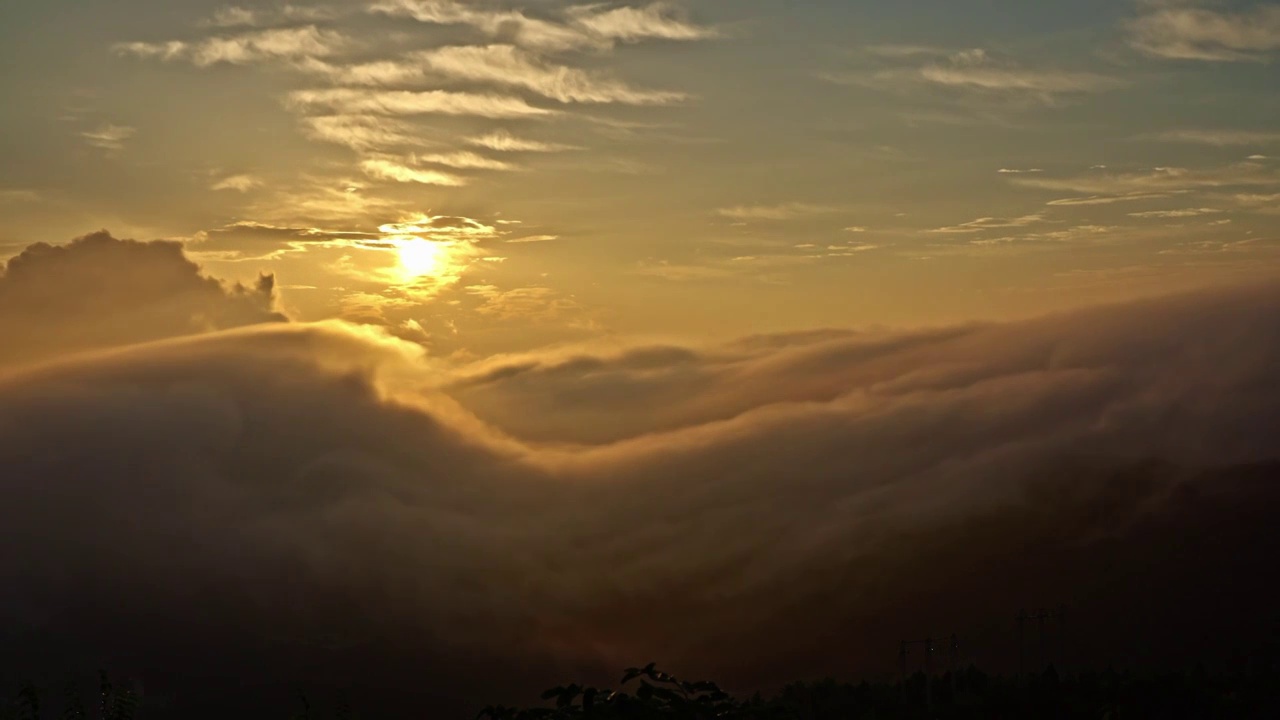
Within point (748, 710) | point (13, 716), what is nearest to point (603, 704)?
point (748, 710)

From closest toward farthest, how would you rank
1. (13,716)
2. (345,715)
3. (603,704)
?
(603,704), (13,716), (345,715)

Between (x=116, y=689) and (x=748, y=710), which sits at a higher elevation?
(x=748, y=710)

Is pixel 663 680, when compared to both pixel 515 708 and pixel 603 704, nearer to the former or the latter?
Result: pixel 603 704

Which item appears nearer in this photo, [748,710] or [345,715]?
[748,710]

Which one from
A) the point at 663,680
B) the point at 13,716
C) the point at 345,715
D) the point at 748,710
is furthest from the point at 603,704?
the point at 13,716

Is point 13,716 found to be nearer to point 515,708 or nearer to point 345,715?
point 345,715

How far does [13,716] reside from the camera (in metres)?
25.7

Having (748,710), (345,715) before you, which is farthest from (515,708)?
(345,715)

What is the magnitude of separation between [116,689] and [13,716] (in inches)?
74.7

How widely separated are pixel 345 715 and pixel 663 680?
39.1 ft

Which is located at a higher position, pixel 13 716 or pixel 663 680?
pixel 663 680

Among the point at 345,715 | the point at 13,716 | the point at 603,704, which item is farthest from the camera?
the point at 345,715

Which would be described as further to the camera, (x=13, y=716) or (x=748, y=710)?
(x=13, y=716)

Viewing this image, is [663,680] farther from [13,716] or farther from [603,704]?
[13,716]
